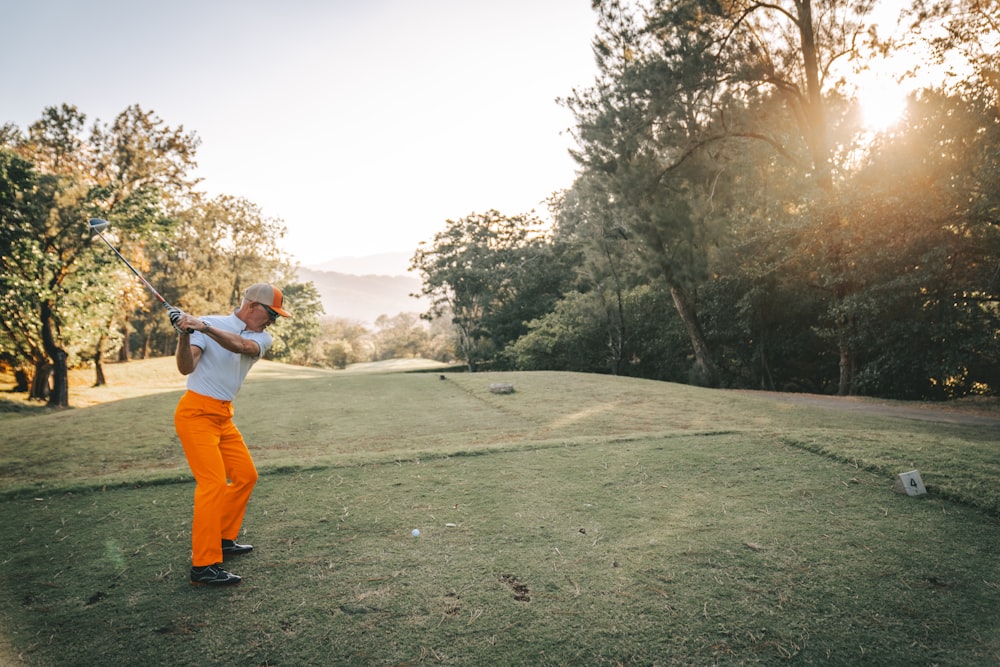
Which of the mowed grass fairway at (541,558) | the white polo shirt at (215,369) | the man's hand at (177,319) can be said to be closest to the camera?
the mowed grass fairway at (541,558)

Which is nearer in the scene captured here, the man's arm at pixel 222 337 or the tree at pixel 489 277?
the man's arm at pixel 222 337

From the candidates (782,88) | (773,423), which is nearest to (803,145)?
(782,88)

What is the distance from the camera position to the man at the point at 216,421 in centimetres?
346

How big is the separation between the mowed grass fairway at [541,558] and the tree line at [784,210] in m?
8.64

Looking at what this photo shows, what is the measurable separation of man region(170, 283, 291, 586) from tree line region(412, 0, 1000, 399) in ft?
47.8

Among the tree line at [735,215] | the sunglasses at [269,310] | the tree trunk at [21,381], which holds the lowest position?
the tree trunk at [21,381]

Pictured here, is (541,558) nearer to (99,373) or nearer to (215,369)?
(215,369)

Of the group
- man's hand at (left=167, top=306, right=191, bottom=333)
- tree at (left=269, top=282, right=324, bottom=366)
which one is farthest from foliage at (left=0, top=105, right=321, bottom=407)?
tree at (left=269, top=282, right=324, bottom=366)

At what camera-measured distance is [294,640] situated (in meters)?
2.73

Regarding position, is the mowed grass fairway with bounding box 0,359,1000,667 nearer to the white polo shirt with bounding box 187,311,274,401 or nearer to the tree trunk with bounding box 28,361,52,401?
the white polo shirt with bounding box 187,311,274,401

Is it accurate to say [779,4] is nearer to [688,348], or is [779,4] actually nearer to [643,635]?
[688,348]

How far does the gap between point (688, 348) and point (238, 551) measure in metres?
25.1

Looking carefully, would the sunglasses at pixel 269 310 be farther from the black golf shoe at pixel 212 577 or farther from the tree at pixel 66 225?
the tree at pixel 66 225

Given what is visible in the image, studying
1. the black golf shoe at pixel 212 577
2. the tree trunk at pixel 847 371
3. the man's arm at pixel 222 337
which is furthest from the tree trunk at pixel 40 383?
the tree trunk at pixel 847 371
